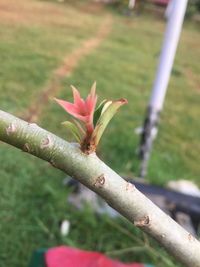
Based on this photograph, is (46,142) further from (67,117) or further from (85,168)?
(67,117)

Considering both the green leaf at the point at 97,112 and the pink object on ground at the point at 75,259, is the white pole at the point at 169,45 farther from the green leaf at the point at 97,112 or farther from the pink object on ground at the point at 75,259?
the green leaf at the point at 97,112

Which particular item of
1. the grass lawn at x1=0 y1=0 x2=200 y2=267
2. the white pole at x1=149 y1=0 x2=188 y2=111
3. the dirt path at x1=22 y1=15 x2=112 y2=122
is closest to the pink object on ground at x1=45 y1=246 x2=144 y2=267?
the grass lawn at x1=0 y1=0 x2=200 y2=267

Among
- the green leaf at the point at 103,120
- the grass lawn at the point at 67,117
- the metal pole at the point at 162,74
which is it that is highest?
the green leaf at the point at 103,120

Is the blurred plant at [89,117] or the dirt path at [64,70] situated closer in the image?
the blurred plant at [89,117]

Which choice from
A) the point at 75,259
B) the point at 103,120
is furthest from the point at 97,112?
the point at 75,259

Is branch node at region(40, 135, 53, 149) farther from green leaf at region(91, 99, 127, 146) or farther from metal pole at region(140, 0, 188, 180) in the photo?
metal pole at region(140, 0, 188, 180)

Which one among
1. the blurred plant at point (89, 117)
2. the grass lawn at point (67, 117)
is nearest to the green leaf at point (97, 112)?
the blurred plant at point (89, 117)
